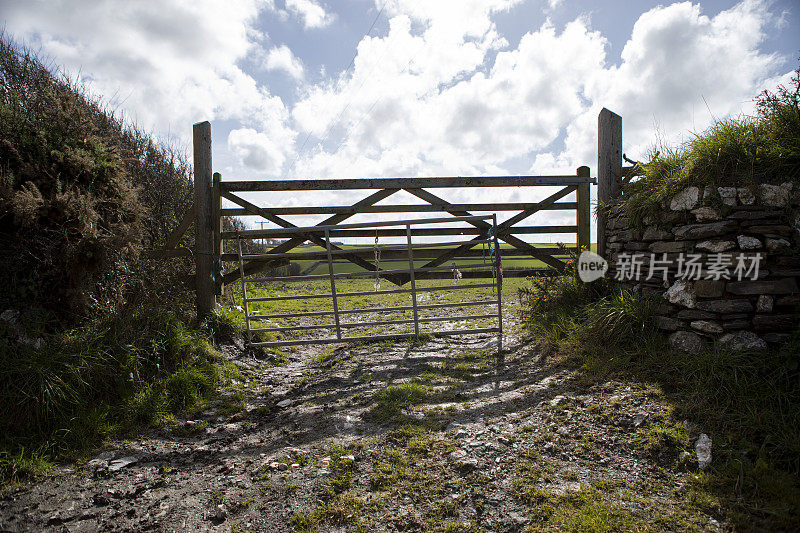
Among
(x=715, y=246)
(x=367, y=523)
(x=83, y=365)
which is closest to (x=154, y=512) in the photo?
(x=367, y=523)

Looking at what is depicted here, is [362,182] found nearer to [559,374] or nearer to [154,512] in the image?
[559,374]

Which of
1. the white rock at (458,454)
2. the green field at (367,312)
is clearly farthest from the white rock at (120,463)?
the green field at (367,312)

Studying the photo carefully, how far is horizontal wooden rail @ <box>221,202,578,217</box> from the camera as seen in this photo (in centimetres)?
627

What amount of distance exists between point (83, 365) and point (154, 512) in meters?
2.08

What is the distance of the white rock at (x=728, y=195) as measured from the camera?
13.3 feet

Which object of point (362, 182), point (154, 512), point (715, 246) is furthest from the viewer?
point (362, 182)

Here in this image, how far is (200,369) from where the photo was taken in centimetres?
482

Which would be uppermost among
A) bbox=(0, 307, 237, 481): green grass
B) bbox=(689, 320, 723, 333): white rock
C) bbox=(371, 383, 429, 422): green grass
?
bbox=(689, 320, 723, 333): white rock

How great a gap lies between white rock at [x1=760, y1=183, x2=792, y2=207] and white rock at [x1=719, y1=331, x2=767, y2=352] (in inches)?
53.8

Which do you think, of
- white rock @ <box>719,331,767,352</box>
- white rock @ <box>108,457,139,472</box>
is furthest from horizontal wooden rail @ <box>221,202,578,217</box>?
white rock @ <box>108,457,139,472</box>

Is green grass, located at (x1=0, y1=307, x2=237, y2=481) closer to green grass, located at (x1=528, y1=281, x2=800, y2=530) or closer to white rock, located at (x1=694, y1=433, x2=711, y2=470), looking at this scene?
green grass, located at (x1=528, y1=281, x2=800, y2=530)

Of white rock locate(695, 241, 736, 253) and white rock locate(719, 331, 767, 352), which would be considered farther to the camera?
→ white rock locate(695, 241, 736, 253)

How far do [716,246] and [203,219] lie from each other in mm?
6823

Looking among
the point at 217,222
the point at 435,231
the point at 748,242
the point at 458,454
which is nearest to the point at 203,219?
the point at 217,222
